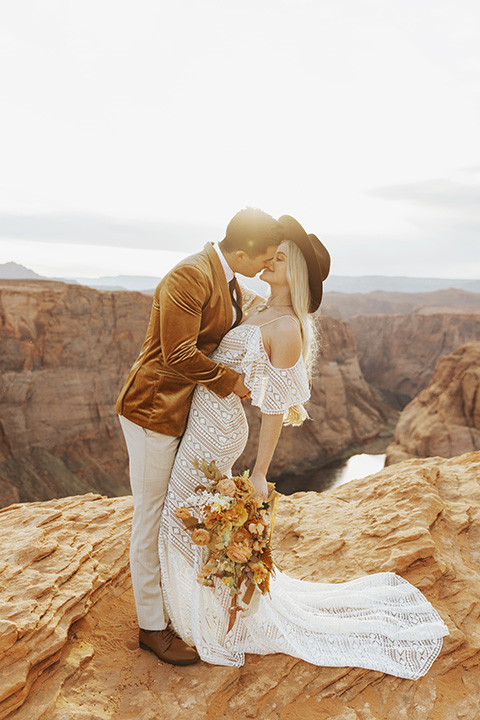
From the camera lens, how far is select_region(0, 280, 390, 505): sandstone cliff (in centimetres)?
2820

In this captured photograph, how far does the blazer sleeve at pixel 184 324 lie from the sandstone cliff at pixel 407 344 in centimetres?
5916

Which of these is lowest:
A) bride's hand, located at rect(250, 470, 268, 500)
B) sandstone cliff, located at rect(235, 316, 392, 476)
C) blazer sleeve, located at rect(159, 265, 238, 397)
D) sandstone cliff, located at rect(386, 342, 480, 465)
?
sandstone cliff, located at rect(235, 316, 392, 476)

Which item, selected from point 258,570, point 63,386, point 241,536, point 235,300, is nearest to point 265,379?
point 235,300

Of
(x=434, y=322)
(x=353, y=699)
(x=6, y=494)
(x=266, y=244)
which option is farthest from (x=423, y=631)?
(x=434, y=322)

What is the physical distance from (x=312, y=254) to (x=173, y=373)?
1.10 meters

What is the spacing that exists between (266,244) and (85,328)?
Result: 3128 cm

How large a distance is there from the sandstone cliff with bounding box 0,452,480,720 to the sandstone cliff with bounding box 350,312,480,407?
187 ft

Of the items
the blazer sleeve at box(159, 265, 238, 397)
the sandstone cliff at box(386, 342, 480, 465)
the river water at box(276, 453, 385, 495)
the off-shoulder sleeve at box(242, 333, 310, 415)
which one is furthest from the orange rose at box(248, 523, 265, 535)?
the river water at box(276, 453, 385, 495)

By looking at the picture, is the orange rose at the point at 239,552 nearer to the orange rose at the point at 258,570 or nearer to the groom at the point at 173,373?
the orange rose at the point at 258,570

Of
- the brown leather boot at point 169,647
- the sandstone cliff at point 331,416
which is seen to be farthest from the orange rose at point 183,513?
the sandstone cliff at point 331,416

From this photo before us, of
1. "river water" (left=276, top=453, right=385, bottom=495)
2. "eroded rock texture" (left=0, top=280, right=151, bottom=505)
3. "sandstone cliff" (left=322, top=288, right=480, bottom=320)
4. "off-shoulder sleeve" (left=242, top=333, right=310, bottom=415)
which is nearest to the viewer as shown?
"off-shoulder sleeve" (left=242, top=333, right=310, bottom=415)

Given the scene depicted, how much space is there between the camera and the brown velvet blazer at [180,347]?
2.92 metres

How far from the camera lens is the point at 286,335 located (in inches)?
122

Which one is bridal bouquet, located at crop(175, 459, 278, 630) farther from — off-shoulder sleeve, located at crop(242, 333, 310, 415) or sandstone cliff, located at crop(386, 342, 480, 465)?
sandstone cliff, located at crop(386, 342, 480, 465)
